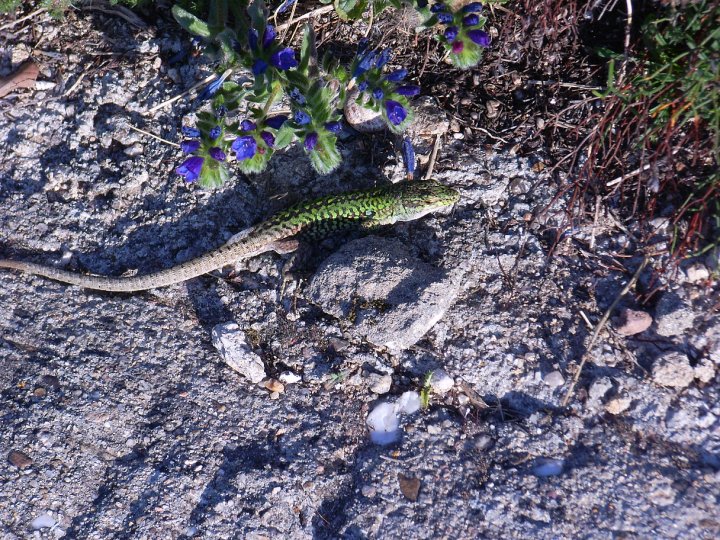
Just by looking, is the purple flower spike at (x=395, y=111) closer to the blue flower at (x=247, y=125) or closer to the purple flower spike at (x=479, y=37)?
the purple flower spike at (x=479, y=37)

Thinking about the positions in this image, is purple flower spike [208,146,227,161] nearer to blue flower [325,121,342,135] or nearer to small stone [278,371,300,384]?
blue flower [325,121,342,135]

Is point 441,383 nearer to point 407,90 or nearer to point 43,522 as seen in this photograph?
point 407,90

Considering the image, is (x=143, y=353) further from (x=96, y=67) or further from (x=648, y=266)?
(x=648, y=266)

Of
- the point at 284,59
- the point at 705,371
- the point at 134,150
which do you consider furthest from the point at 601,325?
the point at 134,150

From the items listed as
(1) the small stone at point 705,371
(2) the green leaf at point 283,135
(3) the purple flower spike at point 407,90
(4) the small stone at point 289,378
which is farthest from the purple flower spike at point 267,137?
(1) the small stone at point 705,371

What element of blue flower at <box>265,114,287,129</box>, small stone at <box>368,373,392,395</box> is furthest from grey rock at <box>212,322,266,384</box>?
blue flower at <box>265,114,287,129</box>
